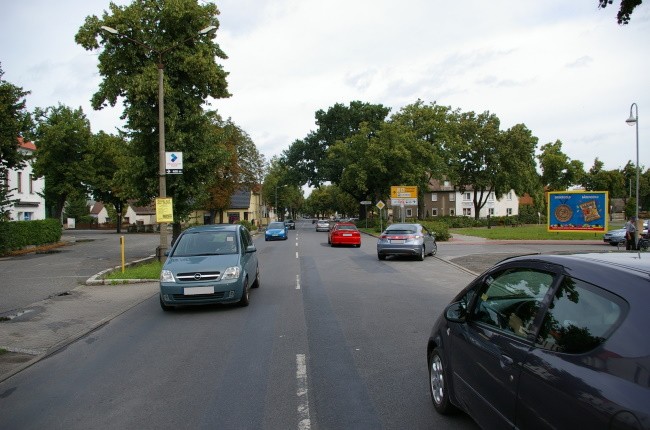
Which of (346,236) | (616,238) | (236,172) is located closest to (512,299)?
(346,236)

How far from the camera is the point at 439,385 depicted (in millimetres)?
4363

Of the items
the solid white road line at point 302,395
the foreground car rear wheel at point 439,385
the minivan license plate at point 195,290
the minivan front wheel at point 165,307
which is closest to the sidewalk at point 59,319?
the minivan front wheel at point 165,307

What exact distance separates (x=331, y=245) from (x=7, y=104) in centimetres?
1793

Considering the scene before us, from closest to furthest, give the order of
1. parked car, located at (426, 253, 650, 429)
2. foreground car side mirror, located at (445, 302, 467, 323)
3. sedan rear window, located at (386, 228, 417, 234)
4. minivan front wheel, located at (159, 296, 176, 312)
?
parked car, located at (426, 253, 650, 429)
foreground car side mirror, located at (445, 302, 467, 323)
minivan front wheel, located at (159, 296, 176, 312)
sedan rear window, located at (386, 228, 417, 234)

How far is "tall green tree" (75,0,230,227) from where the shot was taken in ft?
64.5

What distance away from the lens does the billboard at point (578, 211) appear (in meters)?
31.3

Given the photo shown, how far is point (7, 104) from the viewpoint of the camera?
20297 mm

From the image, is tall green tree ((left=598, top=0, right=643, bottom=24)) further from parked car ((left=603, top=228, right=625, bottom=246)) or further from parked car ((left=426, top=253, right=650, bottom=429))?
parked car ((left=603, top=228, right=625, bottom=246))

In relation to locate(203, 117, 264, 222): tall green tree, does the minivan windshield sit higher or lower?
lower

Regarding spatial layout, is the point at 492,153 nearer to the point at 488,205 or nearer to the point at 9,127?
the point at 488,205

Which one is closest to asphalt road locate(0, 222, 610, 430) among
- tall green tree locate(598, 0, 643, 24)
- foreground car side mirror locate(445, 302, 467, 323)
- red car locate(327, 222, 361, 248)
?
foreground car side mirror locate(445, 302, 467, 323)

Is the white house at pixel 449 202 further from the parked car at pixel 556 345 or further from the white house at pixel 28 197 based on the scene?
the parked car at pixel 556 345

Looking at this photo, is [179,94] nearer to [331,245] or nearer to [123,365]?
[331,245]

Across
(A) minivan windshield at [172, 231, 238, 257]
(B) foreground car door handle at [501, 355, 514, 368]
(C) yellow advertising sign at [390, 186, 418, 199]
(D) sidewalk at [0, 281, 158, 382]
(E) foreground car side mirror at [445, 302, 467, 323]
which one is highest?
(C) yellow advertising sign at [390, 186, 418, 199]
